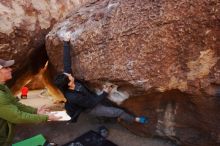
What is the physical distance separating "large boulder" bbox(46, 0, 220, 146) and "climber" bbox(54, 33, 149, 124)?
0.41ft

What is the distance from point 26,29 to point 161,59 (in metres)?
3.20

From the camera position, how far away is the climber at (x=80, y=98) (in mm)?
5434

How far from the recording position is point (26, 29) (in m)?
6.87

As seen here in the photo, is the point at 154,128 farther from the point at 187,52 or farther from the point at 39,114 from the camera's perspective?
the point at 39,114

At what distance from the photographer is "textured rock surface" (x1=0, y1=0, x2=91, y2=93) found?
6.54 meters

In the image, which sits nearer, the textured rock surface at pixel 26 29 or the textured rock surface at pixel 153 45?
the textured rock surface at pixel 153 45

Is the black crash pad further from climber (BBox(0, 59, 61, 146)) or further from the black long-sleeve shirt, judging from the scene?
climber (BBox(0, 59, 61, 146))

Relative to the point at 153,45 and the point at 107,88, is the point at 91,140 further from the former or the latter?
the point at 153,45

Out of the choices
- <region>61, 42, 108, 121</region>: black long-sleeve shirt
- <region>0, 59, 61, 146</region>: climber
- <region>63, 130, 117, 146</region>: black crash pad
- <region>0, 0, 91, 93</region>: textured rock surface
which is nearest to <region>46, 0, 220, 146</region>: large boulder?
<region>61, 42, 108, 121</region>: black long-sleeve shirt

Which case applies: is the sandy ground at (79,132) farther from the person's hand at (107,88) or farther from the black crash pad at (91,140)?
the person's hand at (107,88)

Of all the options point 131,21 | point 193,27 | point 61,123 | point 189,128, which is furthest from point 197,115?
point 61,123

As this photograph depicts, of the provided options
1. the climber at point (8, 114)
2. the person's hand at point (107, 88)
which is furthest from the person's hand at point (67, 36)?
the climber at point (8, 114)

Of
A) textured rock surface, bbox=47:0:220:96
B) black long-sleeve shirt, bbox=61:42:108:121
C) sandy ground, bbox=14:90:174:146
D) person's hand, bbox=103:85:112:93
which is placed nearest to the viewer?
textured rock surface, bbox=47:0:220:96

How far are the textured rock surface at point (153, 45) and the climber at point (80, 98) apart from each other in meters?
0.18
